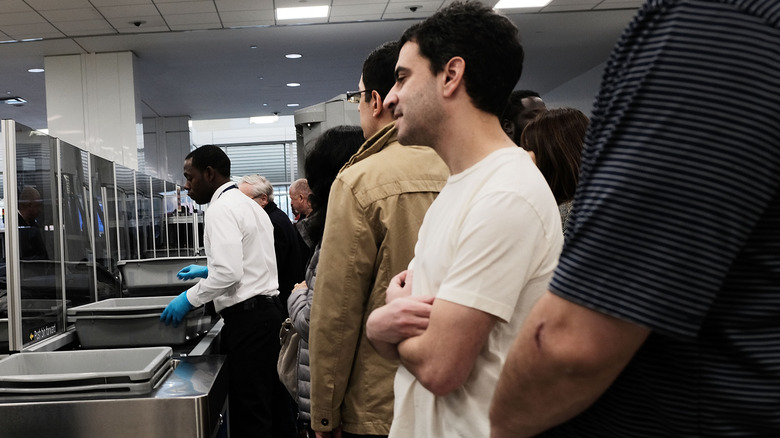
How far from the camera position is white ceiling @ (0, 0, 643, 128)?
7.18 metres

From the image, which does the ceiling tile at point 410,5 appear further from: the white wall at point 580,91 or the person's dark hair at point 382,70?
the person's dark hair at point 382,70

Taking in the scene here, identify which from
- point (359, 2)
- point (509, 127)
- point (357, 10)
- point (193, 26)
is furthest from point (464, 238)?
point (193, 26)

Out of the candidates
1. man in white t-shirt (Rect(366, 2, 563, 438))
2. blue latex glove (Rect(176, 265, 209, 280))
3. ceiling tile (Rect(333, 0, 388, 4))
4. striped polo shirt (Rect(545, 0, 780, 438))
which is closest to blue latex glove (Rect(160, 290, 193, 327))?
blue latex glove (Rect(176, 265, 209, 280))

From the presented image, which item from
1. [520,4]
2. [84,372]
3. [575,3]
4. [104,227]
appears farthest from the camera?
[575,3]

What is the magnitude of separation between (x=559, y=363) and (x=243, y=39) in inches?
333

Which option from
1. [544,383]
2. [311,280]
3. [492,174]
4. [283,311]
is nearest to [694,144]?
[544,383]

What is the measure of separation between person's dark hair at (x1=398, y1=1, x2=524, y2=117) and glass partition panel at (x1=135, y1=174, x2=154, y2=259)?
15.9ft

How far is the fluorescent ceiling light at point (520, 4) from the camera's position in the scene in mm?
7473

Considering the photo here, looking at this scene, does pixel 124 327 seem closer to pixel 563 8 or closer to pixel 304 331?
pixel 304 331

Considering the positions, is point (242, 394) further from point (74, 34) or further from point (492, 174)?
point (74, 34)

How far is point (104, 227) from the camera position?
3.94 meters

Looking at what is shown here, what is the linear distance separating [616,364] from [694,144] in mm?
208

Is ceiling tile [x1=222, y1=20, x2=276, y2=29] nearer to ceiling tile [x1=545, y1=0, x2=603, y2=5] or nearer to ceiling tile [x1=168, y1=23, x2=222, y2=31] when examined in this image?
ceiling tile [x1=168, y1=23, x2=222, y2=31]

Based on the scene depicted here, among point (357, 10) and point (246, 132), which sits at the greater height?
point (357, 10)
